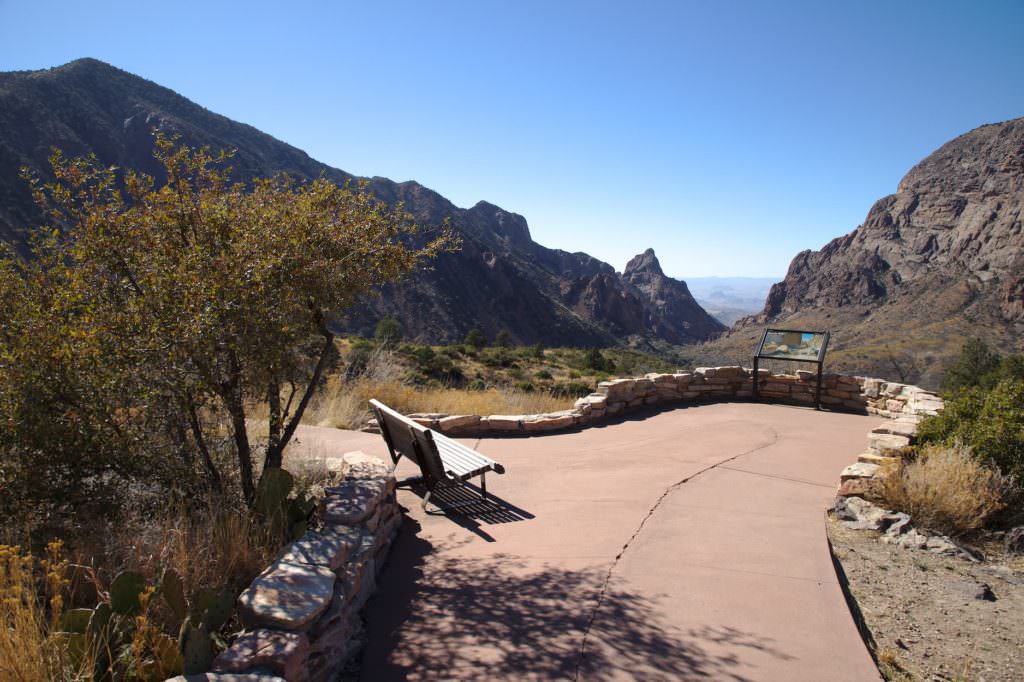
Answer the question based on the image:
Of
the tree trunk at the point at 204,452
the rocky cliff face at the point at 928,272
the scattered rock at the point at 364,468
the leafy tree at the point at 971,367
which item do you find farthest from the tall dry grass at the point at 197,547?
the rocky cliff face at the point at 928,272

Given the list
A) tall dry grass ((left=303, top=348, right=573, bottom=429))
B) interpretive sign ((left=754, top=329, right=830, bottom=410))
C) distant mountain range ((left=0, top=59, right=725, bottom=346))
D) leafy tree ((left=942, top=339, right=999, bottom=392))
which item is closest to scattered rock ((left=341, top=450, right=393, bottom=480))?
tall dry grass ((left=303, top=348, right=573, bottom=429))

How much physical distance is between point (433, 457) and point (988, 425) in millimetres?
5753

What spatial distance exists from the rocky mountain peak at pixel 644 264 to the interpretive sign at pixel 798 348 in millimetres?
160504

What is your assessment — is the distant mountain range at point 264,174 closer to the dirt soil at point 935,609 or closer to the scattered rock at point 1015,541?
the dirt soil at point 935,609

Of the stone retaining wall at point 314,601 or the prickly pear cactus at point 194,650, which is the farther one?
the stone retaining wall at point 314,601

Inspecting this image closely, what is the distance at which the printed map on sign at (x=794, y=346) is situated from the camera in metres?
9.78

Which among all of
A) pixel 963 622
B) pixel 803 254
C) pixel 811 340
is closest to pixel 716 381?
pixel 811 340

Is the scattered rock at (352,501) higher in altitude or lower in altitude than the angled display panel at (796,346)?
lower

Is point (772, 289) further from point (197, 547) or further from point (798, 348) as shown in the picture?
point (197, 547)

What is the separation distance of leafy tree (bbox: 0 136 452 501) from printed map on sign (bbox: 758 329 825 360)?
7.69m

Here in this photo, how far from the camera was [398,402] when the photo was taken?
1023cm

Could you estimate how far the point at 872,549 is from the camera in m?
4.87

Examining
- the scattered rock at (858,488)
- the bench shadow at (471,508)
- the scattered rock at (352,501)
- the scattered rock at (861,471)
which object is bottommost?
the bench shadow at (471,508)

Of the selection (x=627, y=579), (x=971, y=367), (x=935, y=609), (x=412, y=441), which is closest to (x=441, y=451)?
(x=412, y=441)
